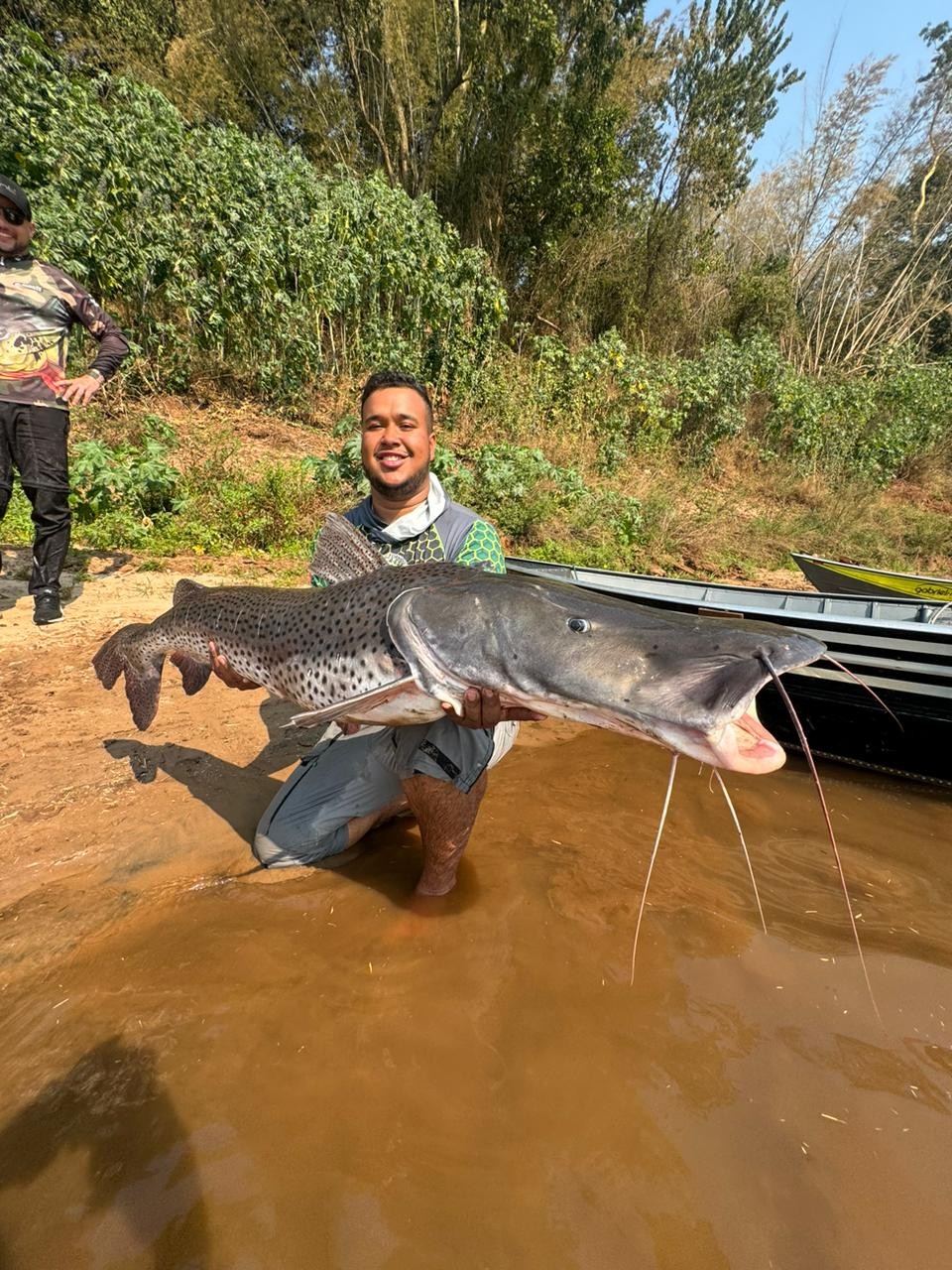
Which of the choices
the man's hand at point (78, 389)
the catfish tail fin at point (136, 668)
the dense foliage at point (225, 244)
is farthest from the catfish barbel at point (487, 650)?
the dense foliage at point (225, 244)

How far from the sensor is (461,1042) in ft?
6.82

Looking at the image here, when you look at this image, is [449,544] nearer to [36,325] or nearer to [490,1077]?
[490,1077]

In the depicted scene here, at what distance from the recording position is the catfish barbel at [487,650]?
145 centimetres

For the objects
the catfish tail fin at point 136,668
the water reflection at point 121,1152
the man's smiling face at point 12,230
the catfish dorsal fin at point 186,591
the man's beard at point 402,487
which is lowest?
the water reflection at point 121,1152

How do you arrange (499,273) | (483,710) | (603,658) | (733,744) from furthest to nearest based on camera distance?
(499,273)
(483,710)
(603,658)
(733,744)

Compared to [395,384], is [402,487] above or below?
below

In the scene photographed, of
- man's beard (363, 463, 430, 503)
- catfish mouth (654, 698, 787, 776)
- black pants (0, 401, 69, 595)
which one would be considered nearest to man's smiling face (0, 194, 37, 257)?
black pants (0, 401, 69, 595)

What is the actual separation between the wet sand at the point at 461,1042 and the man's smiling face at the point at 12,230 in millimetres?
3782

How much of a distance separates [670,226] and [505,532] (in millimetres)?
18199

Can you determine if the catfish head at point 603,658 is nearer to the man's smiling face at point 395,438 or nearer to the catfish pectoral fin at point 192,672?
the man's smiling face at point 395,438

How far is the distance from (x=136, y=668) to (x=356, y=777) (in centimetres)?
144

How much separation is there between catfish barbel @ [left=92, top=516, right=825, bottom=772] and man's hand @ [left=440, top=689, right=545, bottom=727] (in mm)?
37

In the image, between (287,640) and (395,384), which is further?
(395,384)

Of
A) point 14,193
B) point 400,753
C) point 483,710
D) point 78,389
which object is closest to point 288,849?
point 400,753
